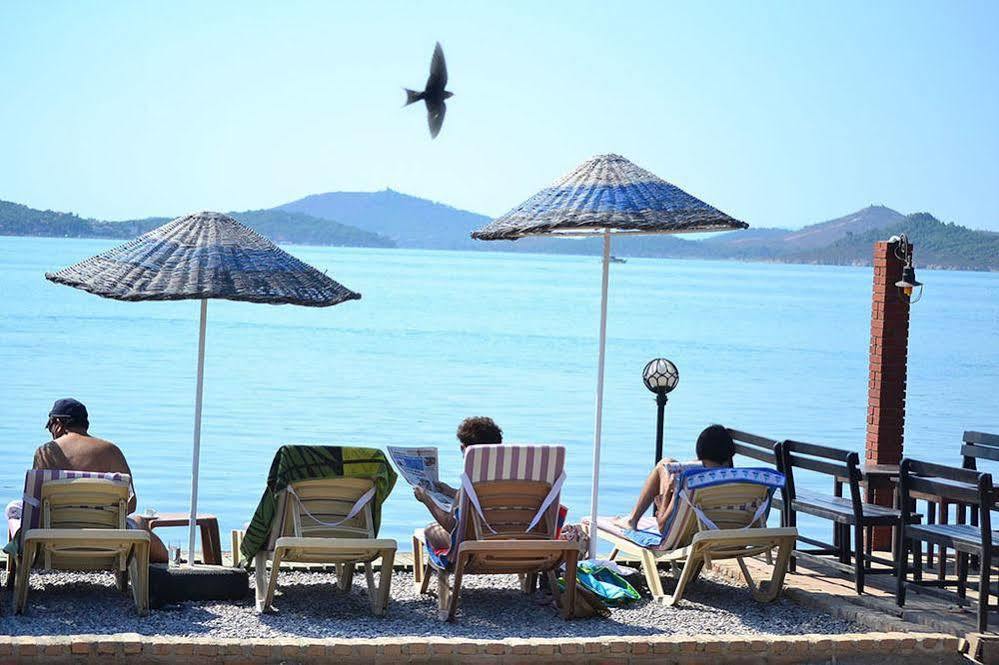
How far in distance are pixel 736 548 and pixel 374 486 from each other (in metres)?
1.86

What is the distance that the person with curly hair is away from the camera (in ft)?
24.2

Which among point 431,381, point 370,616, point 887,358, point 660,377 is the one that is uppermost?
point 887,358

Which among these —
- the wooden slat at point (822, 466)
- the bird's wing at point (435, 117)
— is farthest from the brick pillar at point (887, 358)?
the bird's wing at point (435, 117)

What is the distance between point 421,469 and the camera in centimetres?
766

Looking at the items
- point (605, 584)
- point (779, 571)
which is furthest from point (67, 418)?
point (779, 571)

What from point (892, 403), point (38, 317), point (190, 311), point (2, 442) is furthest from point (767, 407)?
point (190, 311)

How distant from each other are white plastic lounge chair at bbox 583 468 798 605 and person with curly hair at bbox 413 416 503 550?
0.99m

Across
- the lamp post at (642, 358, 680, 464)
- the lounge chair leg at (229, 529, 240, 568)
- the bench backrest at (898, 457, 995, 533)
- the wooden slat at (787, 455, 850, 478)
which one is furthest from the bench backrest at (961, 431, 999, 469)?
the lounge chair leg at (229, 529, 240, 568)

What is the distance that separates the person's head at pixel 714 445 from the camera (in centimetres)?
776

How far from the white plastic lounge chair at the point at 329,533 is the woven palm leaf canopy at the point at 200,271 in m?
0.56

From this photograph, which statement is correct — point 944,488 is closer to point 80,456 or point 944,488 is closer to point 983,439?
point 983,439

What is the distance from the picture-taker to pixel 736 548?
7547mm

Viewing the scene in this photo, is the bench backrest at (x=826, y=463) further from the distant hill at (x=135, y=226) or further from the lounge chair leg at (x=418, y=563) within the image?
the distant hill at (x=135, y=226)

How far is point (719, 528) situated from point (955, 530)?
1142mm
